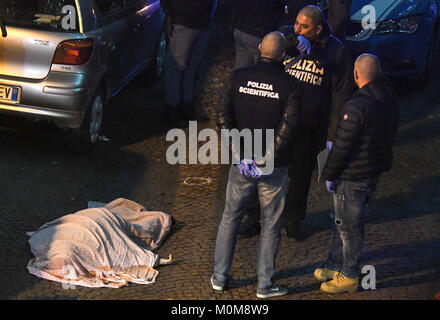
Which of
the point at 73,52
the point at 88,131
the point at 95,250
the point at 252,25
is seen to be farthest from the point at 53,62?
the point at 95,250

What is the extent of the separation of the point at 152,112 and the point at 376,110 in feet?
16.3

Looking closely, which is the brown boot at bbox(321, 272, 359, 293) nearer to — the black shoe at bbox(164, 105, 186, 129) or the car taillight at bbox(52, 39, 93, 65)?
the car taillight at bbox(52, 39, 93, 65)

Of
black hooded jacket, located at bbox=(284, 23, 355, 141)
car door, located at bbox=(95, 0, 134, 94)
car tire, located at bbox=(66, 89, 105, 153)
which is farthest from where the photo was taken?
car door, located at bbox=(95, 0, 134, 94)

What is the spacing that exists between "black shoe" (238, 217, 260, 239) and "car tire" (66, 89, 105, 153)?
2.26m

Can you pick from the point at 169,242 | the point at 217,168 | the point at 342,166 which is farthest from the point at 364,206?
the point at 217,168

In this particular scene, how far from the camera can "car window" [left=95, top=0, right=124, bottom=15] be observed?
9.30 meters

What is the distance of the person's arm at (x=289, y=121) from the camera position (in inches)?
241

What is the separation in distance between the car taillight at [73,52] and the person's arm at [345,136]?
11.1 ft

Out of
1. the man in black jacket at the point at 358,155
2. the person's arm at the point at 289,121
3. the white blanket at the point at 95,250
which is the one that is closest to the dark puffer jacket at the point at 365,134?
the man in black jacket at the point at 358,155

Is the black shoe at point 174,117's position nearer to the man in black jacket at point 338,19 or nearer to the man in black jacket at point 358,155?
the man in black jacket at point 338,19

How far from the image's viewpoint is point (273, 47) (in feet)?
20.1

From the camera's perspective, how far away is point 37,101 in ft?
28.4

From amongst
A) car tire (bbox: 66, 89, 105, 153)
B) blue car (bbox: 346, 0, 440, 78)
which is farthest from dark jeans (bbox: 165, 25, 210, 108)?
blue car (bbox: 346, 0, 440, 78)
